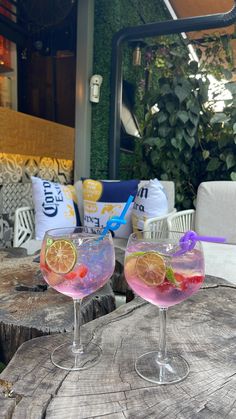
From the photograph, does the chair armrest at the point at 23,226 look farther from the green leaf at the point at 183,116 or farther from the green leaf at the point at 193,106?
the green leaf at the point at 193,106

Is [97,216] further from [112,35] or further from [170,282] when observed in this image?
[112,35]

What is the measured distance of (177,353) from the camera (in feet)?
2.28

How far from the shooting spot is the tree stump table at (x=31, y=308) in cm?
85

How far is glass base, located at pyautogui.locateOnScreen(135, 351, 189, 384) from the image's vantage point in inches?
23.5

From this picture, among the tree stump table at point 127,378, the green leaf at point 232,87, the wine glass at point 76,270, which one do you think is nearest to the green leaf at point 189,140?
the green leaf at point 232,87

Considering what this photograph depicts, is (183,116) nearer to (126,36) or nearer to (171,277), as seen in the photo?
(126,36)

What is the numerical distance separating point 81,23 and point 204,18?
126 cm

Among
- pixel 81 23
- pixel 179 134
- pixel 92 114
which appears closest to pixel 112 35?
pixel 81 23

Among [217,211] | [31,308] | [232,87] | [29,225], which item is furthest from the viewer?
[232,87]

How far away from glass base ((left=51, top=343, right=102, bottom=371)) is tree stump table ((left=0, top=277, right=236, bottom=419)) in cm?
1

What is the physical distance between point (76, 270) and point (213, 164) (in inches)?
106

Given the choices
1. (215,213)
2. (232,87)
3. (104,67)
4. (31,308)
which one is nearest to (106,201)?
(215,213)

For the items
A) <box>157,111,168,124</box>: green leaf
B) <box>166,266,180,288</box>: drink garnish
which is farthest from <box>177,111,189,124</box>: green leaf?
<box>166,266,180,288</box>: drink garnish

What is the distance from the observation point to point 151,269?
601 mm
